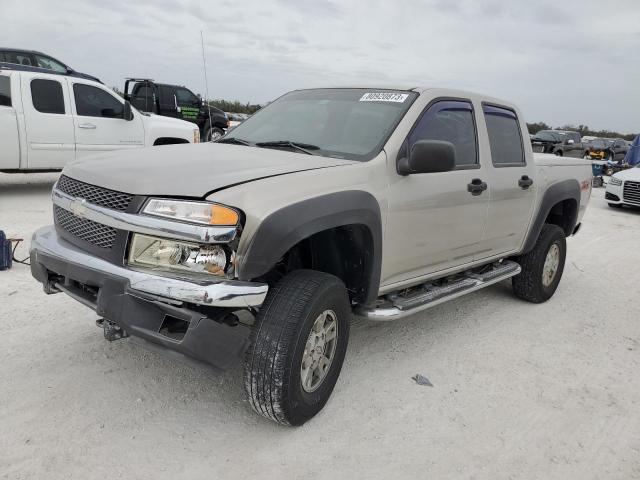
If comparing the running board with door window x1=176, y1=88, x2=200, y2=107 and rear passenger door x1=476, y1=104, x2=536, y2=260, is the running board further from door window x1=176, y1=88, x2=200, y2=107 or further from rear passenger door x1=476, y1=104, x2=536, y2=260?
door window x1=176, y1=88, x2=200, y2=107

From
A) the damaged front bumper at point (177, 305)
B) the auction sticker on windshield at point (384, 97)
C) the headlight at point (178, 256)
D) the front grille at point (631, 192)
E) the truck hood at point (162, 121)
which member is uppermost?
the auction sticker on windshield at point (384, 97)

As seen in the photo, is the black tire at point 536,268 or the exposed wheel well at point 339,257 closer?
the exposed wheel well at point 339,257

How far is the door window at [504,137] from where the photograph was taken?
456 centimetres

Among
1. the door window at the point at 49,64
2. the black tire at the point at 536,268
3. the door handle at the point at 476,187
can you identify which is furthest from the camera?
the door window at the point at 49,64

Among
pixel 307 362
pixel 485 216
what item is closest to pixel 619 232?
pixel 485 216

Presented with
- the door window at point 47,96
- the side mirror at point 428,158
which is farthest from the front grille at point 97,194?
the door window at point 47,96

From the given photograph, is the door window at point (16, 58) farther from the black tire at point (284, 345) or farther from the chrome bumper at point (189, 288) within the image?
Answer: the black tire at point (284, 345)

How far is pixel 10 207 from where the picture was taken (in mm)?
8031

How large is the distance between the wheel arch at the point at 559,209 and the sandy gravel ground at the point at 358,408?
33.9 inches

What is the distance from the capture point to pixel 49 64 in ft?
45.1

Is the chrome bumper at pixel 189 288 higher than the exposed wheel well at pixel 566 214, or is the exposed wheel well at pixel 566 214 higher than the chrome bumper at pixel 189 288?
the chrome bumper at pixel 189 288

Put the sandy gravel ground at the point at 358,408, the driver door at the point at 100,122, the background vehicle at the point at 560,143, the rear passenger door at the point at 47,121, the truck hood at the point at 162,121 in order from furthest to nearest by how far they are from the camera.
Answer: the background vehicle at the point at 560,143, the truck hood at the point at 162,121, the driver door at the point at 100,122, the rear passenger door at the point at 47,121, the sandy gravel ground at the point at 358,408

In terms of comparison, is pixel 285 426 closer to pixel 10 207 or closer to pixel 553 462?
pixel 553 462

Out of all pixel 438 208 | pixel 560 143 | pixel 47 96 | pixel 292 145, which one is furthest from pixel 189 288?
pixel 560 143
